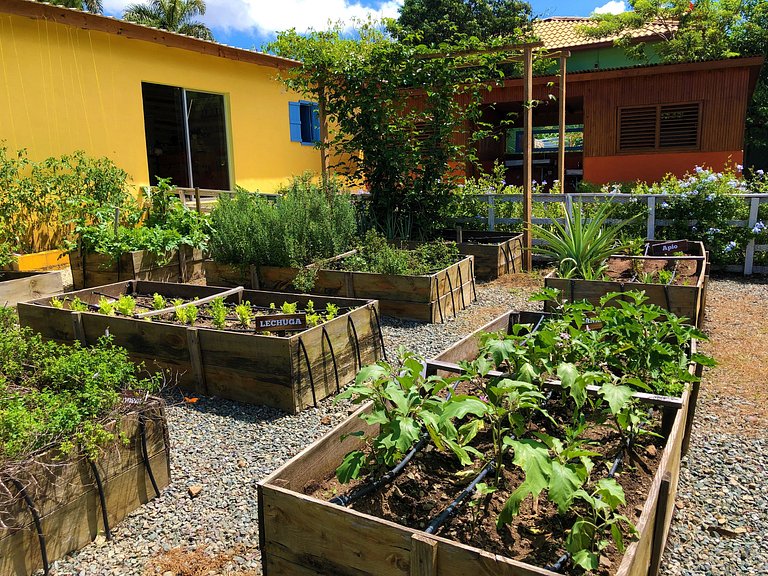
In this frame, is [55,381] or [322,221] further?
[322,221]

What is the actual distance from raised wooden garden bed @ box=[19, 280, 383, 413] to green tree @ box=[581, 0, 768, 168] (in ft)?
59.2

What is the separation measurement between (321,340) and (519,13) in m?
29.5

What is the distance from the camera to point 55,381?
10.1 ft

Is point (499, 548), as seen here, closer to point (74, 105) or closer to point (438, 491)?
point (438, 491)

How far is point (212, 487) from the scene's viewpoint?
3.19 meters

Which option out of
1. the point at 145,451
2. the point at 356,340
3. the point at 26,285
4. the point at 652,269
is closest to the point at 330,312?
the point at 356,340

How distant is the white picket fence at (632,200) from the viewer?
7785mm

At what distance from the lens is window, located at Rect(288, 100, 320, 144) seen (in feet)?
45.3

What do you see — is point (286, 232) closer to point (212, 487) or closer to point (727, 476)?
point (212, 487)

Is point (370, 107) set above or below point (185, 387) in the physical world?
above

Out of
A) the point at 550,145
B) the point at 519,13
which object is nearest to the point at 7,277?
the point at 550,145

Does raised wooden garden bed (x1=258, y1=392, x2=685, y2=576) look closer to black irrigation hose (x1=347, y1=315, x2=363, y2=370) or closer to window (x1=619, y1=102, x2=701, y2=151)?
black irrigation hose (x1=347, y1=315, x2=363, y2=370)

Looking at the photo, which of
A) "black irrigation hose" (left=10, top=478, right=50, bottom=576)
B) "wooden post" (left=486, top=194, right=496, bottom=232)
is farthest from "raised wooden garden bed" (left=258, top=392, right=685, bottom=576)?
"wooden post" (left=486, top=194, right=496, bottom=232)

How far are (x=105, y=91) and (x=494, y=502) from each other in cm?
1001
